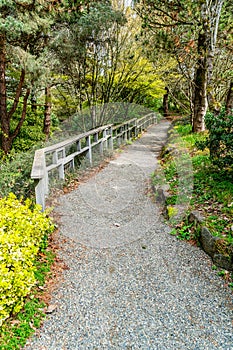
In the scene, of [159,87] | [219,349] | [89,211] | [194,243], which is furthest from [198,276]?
[159,87]

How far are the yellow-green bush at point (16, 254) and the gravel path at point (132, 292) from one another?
348mm

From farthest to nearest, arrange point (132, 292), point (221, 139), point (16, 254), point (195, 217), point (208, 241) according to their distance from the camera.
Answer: point (221, 139) → point (195, 217) → point (208, 241) → point (132, 292) → point (16, 254)

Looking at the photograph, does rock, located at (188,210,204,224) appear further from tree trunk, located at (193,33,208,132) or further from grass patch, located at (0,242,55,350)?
tree trunk, located at (193,33,208,132)

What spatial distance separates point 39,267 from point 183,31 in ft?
26.1

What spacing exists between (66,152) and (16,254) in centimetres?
437

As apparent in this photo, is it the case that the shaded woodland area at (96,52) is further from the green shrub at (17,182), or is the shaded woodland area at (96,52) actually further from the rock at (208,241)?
the rock at (208,241)

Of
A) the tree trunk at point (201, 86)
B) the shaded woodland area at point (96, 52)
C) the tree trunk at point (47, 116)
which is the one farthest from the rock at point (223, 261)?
the tree trunk at point (47, 116)

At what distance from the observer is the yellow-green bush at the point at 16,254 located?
225 cm

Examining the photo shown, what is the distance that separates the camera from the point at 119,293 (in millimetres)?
2734

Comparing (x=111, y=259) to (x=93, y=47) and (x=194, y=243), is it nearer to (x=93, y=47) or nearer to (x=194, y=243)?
(x=194, y=243)

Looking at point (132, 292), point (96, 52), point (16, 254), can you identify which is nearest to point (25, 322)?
point (16, 254)

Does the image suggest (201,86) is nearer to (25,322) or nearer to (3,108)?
(3,108)

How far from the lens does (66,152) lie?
260 inches

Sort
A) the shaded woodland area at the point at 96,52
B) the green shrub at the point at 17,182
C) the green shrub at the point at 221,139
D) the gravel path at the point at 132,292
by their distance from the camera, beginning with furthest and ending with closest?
1. the shaded woodland area at the point at 96,52
2. the green shrub at the point at 17,182
3. the green shrub at the point at 221,139
4. the gravel path at the point at 132,292
